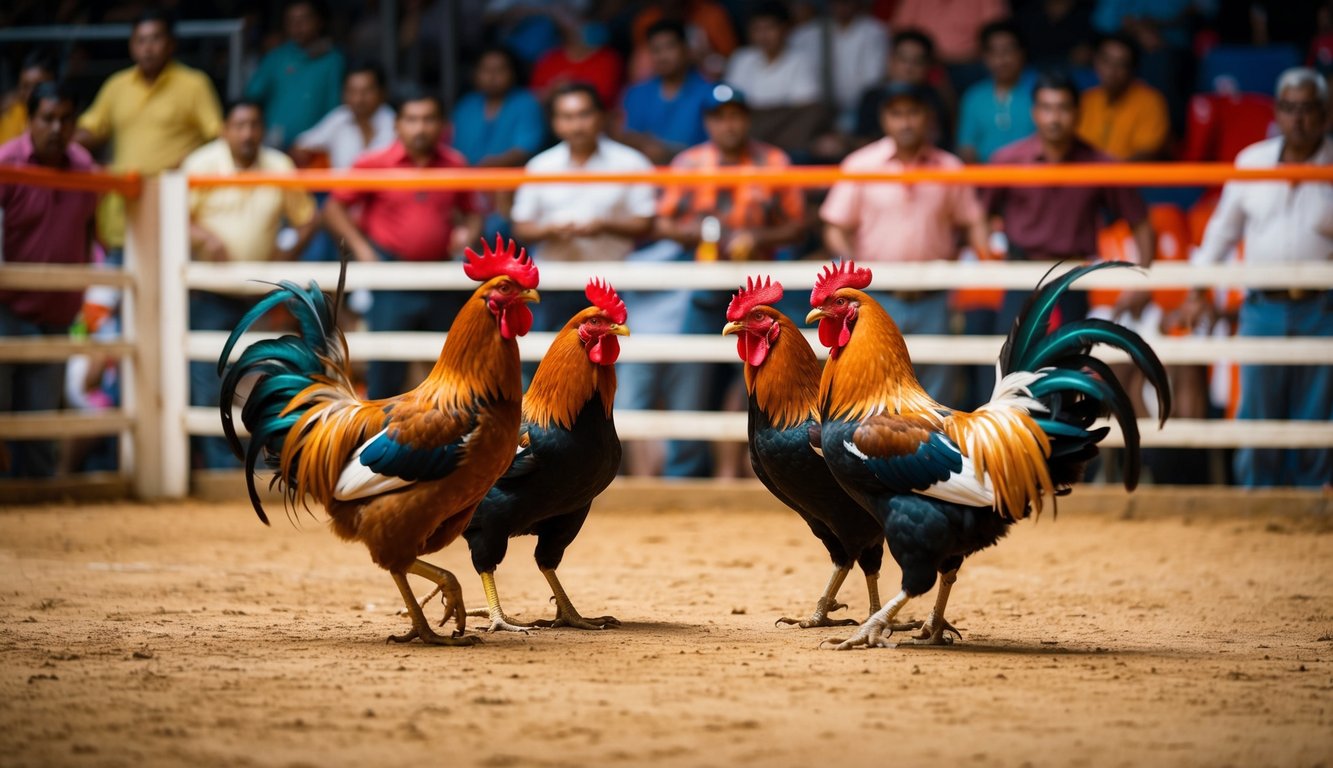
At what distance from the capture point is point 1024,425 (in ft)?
16.6

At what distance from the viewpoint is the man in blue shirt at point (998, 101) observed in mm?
10539

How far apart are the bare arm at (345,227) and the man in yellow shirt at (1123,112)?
4.74 m

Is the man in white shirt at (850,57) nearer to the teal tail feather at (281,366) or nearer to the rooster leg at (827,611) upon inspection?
the rooster leg at (827,611)

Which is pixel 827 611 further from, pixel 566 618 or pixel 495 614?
pixel 495 614

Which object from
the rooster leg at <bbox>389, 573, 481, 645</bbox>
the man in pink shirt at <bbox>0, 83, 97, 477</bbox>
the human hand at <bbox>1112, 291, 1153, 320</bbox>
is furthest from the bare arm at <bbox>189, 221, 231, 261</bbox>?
the human hand at <bbox>1112, 291, 1153, 320</bbox>

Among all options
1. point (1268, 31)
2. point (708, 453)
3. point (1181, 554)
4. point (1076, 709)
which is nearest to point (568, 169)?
point (708, 453)

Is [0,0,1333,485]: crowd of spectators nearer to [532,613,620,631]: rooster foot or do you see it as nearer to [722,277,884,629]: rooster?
[722,277,884,629]: rooster

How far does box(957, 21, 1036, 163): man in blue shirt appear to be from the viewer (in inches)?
415

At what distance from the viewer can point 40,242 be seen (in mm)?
9711

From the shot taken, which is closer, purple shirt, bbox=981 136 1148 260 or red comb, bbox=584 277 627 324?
red comb, bbox=584 277 627 324

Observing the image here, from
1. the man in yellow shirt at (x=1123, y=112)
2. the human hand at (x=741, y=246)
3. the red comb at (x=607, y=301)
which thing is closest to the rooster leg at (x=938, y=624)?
the red comb at (x=607, y=301)

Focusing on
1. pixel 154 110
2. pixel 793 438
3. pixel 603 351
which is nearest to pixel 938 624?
pixel 793 438

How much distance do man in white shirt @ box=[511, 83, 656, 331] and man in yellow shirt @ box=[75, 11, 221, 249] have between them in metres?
2.79

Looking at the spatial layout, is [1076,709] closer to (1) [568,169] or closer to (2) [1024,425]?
(2) [1024,425]
